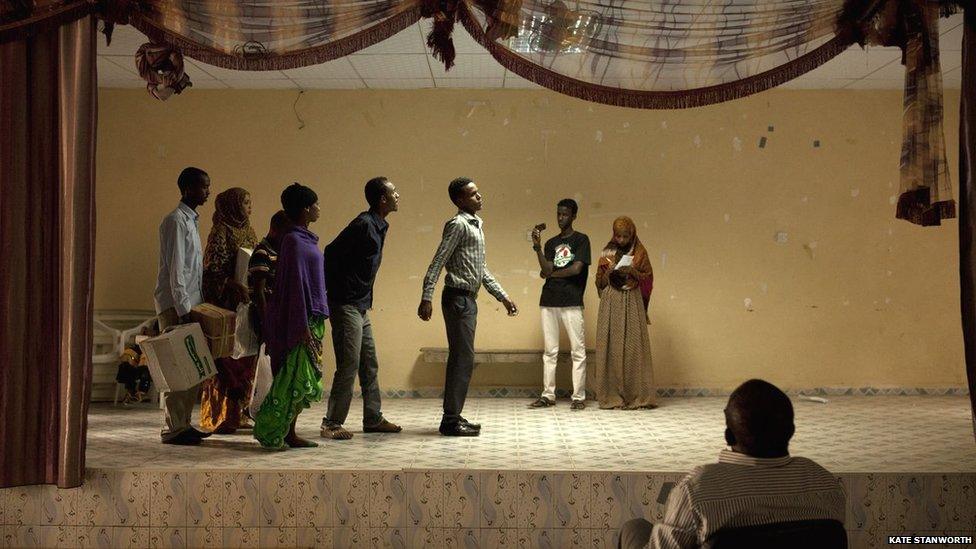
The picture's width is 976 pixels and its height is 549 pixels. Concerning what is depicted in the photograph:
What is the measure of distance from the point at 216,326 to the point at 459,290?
1.40 m

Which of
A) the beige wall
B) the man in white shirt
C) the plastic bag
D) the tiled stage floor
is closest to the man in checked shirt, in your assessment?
the tiled stage floor

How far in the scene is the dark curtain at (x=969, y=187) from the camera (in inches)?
153

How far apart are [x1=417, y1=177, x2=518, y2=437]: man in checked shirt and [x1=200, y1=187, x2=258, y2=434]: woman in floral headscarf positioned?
3.72ft

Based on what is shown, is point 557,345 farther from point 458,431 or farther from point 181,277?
point 181,277

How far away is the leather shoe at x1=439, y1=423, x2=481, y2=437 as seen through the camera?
5.56 meters

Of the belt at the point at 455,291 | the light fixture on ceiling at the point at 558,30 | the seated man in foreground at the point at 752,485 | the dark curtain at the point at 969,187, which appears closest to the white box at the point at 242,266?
the belt at the point at 455,291

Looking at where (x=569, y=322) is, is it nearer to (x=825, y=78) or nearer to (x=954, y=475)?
(x=825, y=78)

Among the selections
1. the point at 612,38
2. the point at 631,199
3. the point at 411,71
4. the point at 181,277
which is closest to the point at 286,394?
the point at 181,277

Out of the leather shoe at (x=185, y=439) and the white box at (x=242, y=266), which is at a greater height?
the white box at (x=242, y=266)

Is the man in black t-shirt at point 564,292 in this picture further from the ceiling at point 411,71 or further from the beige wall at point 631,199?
the ceiling at point 411,71

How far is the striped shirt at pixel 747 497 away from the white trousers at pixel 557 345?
4.66 metres

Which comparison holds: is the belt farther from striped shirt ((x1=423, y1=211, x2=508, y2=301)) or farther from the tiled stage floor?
the tiled stage floor

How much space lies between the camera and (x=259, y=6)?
3971 millimetres

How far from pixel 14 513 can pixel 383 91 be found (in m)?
4.76
